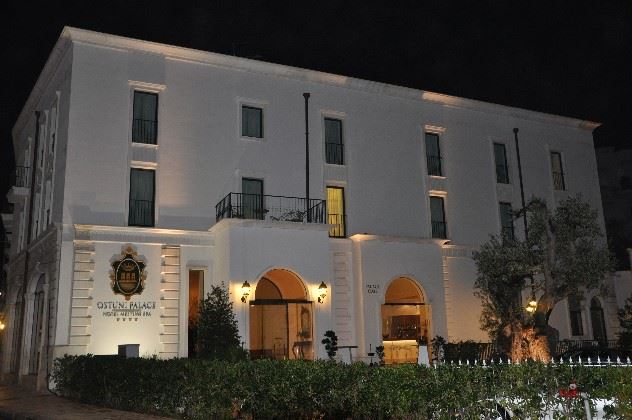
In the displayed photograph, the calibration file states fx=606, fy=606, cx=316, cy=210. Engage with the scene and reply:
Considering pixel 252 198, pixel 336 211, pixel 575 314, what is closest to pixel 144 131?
pixel 252 198

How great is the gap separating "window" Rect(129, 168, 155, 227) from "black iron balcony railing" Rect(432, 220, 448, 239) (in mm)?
12278

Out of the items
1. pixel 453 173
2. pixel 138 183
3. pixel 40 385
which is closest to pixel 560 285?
pixel 453 173

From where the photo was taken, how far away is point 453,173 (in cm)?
2794

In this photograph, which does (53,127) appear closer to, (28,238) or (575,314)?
(28,238)

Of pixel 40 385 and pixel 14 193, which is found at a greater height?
pixel 14 193

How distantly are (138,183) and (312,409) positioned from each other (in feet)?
46.0

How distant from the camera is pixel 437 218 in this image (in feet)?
89.5

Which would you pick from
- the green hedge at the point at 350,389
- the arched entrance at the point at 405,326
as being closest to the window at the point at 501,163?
the arched entrance at the point at 405,326

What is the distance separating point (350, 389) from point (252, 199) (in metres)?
14.3

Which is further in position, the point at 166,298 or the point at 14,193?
the point at 14,193

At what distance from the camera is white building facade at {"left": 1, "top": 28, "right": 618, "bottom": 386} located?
20766mm

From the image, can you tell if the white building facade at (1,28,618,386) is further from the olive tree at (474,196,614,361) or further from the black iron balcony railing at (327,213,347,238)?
the olive tree at (474,196,614,361)

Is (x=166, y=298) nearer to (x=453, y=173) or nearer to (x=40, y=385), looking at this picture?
(x=40, y=385)

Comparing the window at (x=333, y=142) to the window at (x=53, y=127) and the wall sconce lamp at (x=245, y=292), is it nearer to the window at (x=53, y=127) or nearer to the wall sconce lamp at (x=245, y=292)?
the wall sconce lamp at (x=245, y=292)
